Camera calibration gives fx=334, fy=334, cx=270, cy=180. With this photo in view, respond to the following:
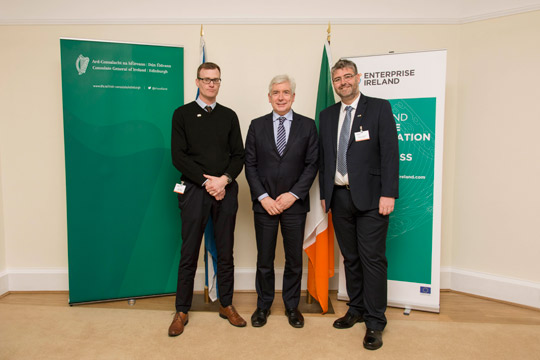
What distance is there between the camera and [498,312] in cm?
277

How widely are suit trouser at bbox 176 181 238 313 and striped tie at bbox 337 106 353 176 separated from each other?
0.81 metres

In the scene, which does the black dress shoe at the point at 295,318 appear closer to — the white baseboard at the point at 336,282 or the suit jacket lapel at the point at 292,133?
the white baseboard at the point at 336,282

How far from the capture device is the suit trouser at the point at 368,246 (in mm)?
2314

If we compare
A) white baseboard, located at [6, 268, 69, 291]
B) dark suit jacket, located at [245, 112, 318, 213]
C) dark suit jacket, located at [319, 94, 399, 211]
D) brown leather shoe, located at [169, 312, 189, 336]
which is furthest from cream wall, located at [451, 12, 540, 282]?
white baseboard, located at [6, 268, 69, 291]

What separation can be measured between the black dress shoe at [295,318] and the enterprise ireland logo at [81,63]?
100 inches

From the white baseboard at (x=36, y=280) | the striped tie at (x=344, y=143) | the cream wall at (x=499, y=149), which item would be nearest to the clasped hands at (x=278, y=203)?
the striped tie at (x=344, y=143)

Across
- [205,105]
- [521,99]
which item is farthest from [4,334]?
[521,99]

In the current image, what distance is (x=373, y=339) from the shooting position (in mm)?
2215

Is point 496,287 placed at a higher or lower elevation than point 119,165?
lower

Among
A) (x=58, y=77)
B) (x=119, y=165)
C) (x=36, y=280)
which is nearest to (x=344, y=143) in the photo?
(x=119, y=165)

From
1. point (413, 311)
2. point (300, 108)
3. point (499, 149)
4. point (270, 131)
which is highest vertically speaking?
point (300, 108)

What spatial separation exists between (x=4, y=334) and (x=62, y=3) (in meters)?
2.78

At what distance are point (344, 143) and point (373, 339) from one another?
133cm

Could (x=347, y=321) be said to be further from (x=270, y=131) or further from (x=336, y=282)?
(x=270, y=131)
